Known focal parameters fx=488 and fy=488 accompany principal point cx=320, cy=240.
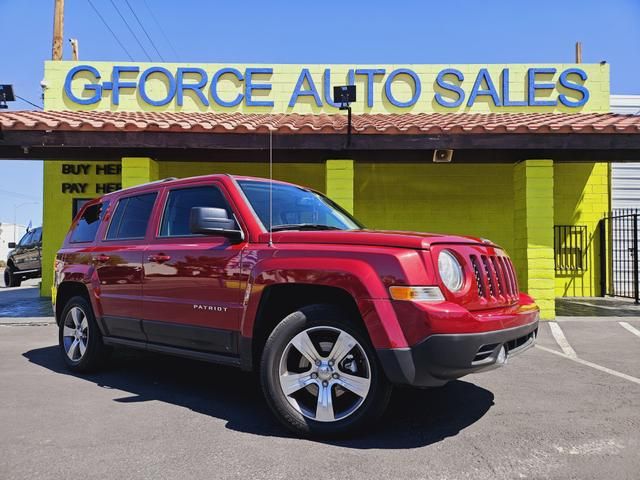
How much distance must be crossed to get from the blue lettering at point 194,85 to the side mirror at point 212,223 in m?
9.52

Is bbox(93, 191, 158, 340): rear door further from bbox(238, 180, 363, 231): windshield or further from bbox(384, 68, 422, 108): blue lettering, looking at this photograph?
bbox(384, 68, 422, 108): blue lettering

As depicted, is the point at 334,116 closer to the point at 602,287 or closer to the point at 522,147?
the point at 522,147

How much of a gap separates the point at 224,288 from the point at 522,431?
231 cm

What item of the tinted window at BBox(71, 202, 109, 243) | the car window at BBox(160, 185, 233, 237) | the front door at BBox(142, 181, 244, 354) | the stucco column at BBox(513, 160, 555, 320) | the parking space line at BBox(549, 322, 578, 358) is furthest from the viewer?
the stucco column at BBox(513, 160, 555, 320)

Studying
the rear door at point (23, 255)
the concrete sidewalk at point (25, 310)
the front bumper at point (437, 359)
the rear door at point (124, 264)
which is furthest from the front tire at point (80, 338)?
the rear door at point (23, 255)

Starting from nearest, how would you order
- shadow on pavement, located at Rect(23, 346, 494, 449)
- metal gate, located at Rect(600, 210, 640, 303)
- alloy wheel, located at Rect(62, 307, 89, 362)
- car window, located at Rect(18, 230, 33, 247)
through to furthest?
1. shadow on pavement, located at Rect(23, 346, 494, 449)
2. alloy wheel, located at Rect(62, 307, 89, 362)
3. metal gate, located at Rect(600, 210, 640, 303)
4. car window, located at Rect(18, 230, 33, 247)

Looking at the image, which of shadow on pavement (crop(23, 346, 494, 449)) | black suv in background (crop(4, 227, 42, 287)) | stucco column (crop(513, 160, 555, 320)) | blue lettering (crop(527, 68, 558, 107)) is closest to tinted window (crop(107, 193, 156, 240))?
shadow on pavement (crop(23, 346, 494, 449))

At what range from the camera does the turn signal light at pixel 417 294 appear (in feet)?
9.71

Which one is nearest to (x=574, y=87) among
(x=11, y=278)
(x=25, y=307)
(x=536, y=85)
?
(x=536, y=85)

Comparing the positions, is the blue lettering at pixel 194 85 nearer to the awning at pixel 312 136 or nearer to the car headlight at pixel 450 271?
the awning at pixel 312 136

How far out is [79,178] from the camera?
1192cm

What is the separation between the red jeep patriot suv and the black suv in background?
1362 centimetres

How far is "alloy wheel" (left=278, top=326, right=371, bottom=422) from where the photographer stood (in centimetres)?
313

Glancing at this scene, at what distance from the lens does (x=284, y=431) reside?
3.31 m
